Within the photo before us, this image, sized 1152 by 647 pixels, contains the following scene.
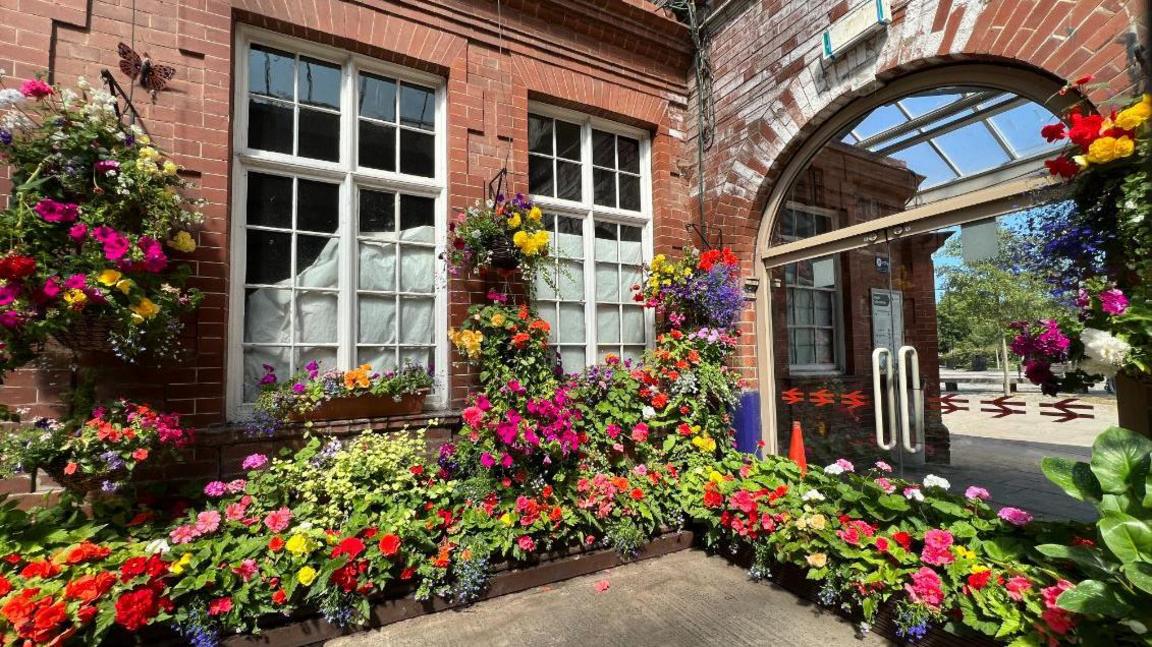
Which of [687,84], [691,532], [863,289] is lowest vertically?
[691,532]

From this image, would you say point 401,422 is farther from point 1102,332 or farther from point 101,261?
point 1102,332

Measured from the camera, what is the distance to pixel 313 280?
10.0 ft

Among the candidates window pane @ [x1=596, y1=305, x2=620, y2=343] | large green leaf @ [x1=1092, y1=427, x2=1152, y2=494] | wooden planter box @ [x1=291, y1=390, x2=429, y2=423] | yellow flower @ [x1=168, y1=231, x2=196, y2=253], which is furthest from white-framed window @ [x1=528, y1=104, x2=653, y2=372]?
large green leaf @ [x1=1092, y1=427, x2=1152, y2=494]

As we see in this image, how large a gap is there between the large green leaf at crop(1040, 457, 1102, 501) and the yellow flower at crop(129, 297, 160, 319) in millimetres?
3842

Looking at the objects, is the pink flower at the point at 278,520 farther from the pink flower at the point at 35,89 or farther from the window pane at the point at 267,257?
the pink flower at the point at 35,89

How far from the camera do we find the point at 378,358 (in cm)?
321

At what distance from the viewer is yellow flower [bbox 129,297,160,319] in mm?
2164

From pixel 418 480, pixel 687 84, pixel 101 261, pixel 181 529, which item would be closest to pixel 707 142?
pixel 687 84

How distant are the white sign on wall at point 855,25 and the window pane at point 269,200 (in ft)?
12.0

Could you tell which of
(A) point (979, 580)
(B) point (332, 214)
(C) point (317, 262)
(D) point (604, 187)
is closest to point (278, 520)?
(C) point (317, 262)

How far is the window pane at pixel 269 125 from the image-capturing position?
9.83 feet

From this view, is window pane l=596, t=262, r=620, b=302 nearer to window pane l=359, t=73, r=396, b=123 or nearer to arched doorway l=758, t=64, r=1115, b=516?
arched doorway l=758, t=64, r=1115, b=516

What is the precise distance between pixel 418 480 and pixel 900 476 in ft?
9.68

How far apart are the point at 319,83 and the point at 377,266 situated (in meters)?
1.26
